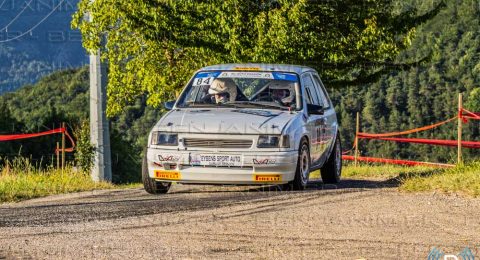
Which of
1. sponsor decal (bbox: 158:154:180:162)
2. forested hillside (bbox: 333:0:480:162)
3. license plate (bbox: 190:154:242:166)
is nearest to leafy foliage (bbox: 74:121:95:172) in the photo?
sponsor decal (bbox: 158:154:180:162)

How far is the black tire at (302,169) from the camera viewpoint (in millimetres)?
12352

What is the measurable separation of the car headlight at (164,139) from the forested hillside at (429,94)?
256 ft

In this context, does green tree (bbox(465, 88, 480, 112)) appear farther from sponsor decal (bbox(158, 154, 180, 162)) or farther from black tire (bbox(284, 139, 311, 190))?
sponsor decal (bbox(158, 154, 180, 162))

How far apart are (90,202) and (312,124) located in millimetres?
3347

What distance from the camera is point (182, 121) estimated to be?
39.8 feet

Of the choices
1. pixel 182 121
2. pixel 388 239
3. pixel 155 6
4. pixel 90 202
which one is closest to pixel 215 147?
pixel 182 121

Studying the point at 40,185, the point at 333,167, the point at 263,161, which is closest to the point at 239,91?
the point at 263,161

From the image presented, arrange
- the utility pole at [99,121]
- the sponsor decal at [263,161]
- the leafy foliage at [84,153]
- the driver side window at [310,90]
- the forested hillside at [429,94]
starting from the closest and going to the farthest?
the sponsor decal at [263,161], the driver side window at [310,90], the utility pole at [99,121], the leafy foliage at [84,153], the forested hillside at [429,94]

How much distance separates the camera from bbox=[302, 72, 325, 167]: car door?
13125 millimetres

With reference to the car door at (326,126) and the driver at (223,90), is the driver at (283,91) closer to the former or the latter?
the driver at (223,90)

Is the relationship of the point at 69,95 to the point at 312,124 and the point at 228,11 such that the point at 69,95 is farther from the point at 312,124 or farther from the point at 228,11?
the point at 312,124

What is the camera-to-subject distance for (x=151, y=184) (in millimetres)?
12602

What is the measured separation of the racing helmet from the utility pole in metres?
8.71

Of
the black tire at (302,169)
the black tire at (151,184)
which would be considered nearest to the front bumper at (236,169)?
the black tire at (302,169)
